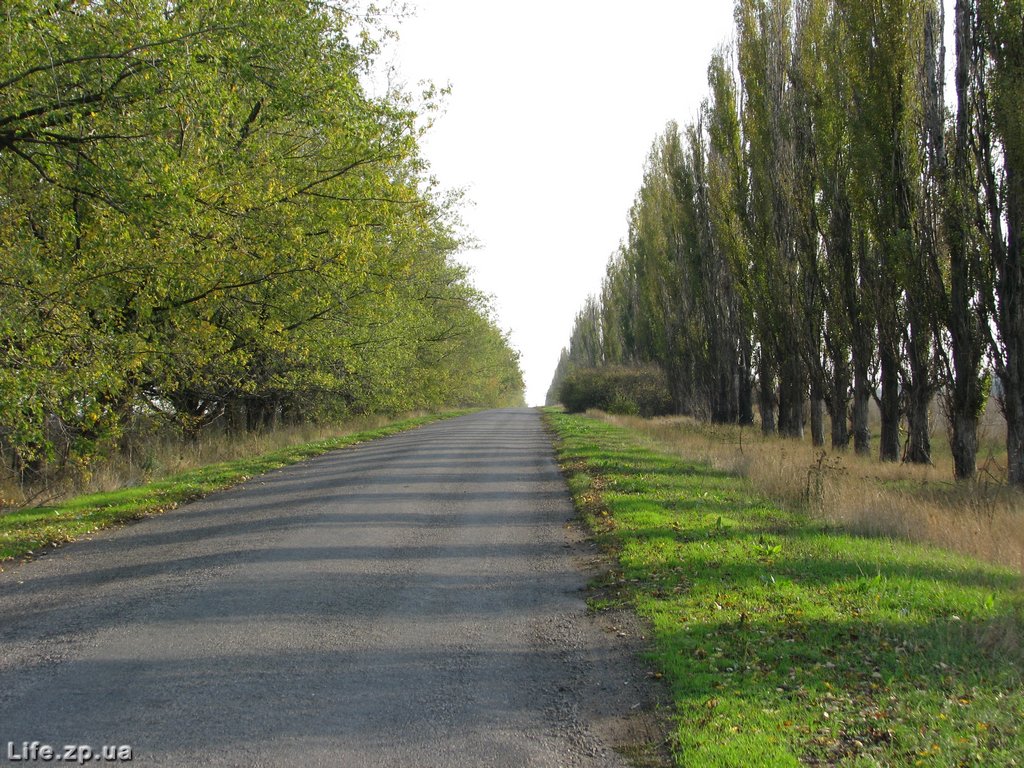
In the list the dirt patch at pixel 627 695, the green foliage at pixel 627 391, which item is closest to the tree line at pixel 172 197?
the dirt patch at pixel 627 695

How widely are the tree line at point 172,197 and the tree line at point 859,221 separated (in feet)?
32.5

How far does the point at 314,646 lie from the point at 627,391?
38.8 metres

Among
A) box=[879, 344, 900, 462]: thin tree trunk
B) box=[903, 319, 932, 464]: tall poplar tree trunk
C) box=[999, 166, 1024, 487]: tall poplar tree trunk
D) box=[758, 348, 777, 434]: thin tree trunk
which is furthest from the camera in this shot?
box=[758, 348, 777, 434]: thin tree trunk

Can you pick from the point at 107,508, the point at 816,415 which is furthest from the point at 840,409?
the point at 107,508

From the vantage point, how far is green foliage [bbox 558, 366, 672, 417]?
43031 mm

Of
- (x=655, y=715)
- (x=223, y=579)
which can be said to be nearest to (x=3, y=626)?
(x=223, y=579)

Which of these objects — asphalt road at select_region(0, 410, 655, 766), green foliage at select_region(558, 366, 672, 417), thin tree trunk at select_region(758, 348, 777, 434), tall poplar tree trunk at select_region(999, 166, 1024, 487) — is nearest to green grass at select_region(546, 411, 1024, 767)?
asphalt road at select_region(0, 410, 655, 766)

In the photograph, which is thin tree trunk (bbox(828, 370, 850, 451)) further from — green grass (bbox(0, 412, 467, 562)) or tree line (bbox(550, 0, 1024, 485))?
green grass (bbox(0, 412, 467, 562))

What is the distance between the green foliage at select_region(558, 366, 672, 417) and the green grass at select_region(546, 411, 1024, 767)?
32.6 metres

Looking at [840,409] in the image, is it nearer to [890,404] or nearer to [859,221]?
[890,404]

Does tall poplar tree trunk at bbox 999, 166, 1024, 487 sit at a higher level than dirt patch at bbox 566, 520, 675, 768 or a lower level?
higher

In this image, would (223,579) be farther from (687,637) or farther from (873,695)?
(873,695)

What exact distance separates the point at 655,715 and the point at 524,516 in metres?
6.48

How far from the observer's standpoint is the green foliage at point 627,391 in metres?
43.0
